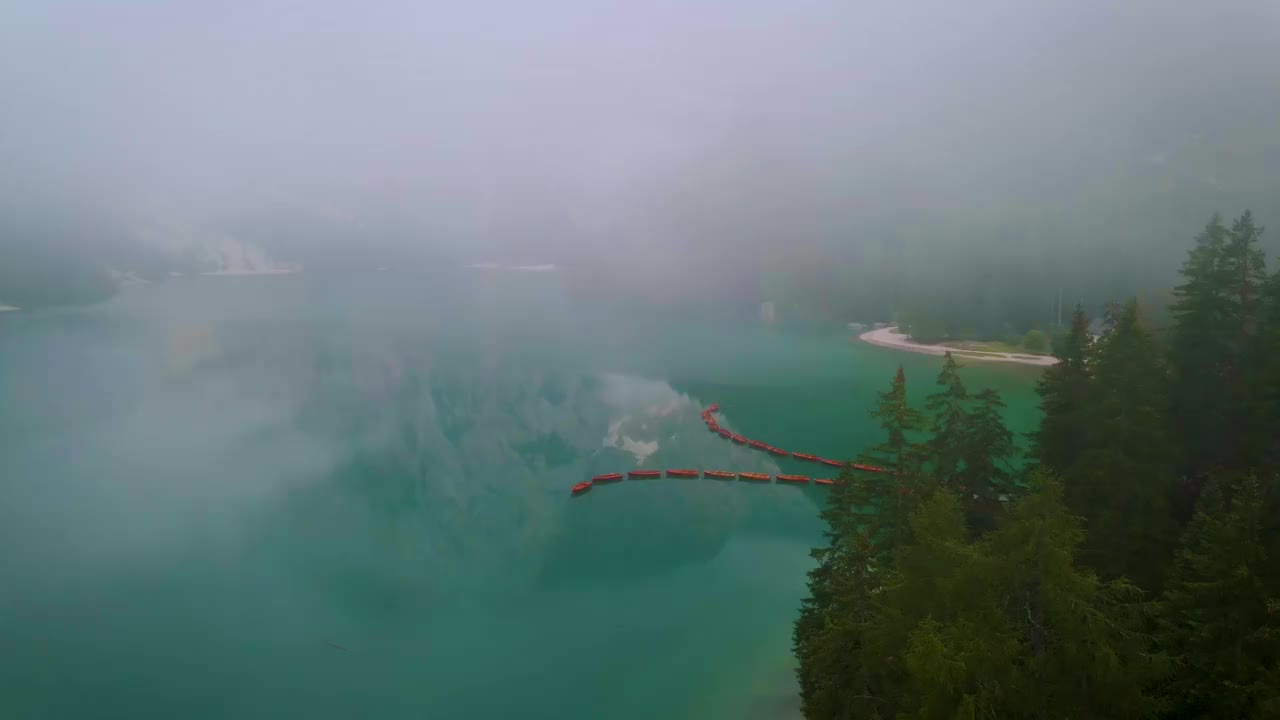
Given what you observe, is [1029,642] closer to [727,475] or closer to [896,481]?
[896,481]

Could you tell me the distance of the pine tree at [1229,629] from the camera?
26.7 feet

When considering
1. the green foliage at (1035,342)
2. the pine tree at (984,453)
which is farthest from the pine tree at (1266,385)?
the green foliage at (1035,342)

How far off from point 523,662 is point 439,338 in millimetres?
82412

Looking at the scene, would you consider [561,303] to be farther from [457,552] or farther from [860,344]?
[457,552]

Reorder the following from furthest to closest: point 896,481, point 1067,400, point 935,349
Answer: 1. point 935,349
2. point 1067,400
3. point 896,481

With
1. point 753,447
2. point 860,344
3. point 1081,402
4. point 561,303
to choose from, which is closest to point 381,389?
point 753,447

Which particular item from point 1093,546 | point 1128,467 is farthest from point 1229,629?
point 1128,467

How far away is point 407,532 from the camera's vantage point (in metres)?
34.7

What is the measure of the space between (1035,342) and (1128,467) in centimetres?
5910

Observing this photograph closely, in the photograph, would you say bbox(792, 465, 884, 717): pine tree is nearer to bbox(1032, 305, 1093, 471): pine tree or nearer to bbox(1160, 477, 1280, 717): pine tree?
bbox(1160, 477, 1280, 717): pine tree

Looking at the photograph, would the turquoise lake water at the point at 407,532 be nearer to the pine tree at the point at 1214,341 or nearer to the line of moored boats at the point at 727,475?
the line of moored boats at the point at 727,475

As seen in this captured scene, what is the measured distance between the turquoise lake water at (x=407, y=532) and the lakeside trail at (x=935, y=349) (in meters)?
3.35

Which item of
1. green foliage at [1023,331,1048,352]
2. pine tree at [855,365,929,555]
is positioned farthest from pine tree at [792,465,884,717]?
green foliage at [1023,331,1048,352]

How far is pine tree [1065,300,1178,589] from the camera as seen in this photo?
13891 millimetres
